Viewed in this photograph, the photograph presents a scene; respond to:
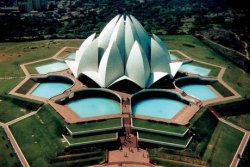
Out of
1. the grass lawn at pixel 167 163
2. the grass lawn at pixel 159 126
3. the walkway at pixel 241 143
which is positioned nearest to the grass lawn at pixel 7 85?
the grass lawn at pixel 159 126

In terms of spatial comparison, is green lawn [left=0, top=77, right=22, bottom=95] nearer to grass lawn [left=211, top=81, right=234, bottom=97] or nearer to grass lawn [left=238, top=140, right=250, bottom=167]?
grass lawn [left=211, top=81, right=234, bottom=97]

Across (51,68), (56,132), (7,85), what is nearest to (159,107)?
(56,132)

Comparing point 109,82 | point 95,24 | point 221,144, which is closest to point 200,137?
point 221,144

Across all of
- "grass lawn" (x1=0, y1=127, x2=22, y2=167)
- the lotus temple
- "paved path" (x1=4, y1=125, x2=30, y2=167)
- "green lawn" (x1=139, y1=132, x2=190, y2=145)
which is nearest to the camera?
"grass lawn" (x1=0, y1=127, x2=22, y2=167)

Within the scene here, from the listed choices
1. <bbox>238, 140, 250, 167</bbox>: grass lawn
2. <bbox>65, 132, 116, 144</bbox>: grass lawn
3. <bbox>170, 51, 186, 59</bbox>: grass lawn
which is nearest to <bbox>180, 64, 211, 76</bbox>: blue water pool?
<bbox>170, 51, 186, 59</bbox>: grass lawn

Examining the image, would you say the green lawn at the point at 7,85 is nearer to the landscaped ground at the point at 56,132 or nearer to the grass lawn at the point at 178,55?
the landscaped ground at the point at 56,132

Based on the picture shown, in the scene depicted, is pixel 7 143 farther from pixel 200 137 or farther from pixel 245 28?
pixel 245 28
